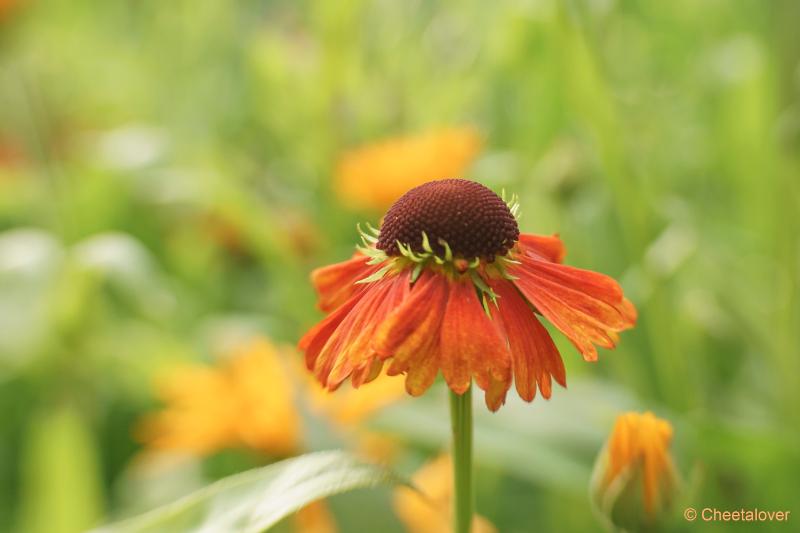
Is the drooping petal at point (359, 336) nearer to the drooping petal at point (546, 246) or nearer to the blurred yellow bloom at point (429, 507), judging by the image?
the drooping petal at point (546, 246)

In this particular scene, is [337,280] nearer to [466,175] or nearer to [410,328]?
[410,328]

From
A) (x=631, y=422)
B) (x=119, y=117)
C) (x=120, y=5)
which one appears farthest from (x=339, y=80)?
(x=120, y=5)

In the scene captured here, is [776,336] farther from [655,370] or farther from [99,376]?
[99,376]

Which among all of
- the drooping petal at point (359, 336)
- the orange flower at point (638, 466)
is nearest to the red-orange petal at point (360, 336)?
the drooping petal at point (359, 336)

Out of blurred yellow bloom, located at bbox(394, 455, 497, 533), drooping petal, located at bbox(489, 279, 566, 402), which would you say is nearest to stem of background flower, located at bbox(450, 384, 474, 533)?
drooping petal, located at bbox(489, 279, 566, 402)

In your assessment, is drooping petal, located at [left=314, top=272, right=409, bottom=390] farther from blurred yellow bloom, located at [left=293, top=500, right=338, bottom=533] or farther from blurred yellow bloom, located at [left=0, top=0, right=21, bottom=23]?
blurred yellow bloom, located at [left=0, top=0, right=21, bottom=23]

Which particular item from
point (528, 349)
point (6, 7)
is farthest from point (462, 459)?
point (6, 7)

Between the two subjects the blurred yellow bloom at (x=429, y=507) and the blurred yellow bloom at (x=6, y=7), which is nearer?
the blurred yellow bloom at (x=429, y=507)
